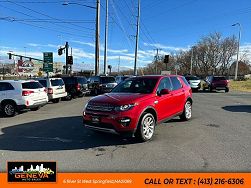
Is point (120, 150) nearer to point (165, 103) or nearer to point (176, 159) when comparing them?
point (176, 159)

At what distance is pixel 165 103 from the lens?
8484mm

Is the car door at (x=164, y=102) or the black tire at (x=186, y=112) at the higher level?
the car door at (x=164, y=102)

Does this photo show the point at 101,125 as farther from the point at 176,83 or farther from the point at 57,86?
the point at 57,86

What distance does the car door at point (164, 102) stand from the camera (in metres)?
8.12

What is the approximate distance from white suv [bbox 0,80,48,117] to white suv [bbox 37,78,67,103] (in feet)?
13.5

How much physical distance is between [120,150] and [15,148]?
2485mm

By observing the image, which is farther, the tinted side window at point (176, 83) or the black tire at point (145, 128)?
the tinted side window at point (176, 83)

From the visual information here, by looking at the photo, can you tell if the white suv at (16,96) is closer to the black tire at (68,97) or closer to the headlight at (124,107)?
the headlight at (124,107)

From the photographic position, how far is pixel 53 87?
57.4ft

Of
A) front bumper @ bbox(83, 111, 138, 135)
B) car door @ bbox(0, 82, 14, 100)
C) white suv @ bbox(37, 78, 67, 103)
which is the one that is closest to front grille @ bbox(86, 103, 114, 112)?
front bumper @ bbox(83, 111, 138, 135)

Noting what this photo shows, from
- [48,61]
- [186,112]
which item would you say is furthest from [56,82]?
[186,112]

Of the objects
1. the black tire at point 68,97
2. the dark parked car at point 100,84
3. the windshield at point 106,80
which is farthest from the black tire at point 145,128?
the windshield at point 106,80

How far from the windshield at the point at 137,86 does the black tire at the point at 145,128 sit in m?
0.83

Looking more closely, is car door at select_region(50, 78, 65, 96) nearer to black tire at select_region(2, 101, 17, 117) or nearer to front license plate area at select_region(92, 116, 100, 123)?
black tire at select_region(2, 101, 17, 117)
